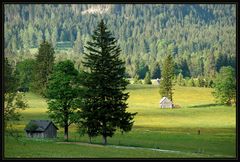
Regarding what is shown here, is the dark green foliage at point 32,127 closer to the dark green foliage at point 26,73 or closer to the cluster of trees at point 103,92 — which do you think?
the cluster of trees at point 103,92

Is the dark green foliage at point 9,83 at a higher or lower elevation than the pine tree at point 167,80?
lower

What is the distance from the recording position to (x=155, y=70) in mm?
197250

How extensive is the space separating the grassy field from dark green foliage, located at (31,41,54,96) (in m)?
2.69

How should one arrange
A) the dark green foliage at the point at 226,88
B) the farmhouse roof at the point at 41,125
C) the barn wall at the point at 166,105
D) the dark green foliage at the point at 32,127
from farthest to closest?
1. the barn wall at the point at 166,105
2. the dark green foliage at the point at 226,88
3. the farmhouse roof at the point at 41,125
4. the dark green foliage at the point at 32,127

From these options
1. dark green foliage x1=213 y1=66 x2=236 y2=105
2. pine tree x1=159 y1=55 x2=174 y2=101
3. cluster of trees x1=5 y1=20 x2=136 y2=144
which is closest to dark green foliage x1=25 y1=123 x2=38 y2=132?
cluster of trees x1=5 y1=20 x2=136 y2=144

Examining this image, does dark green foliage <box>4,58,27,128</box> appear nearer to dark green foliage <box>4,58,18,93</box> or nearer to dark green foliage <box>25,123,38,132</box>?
dark green foliage <box>4,58,18,93</box>

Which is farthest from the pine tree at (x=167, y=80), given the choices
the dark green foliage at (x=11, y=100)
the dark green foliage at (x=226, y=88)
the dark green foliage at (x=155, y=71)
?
the dark green foliage at (x=155, y=71)

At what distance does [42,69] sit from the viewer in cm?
11175

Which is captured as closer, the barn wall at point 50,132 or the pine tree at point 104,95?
the pine tree at point 104,95

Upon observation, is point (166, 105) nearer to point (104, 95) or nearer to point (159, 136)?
point (159, 136)

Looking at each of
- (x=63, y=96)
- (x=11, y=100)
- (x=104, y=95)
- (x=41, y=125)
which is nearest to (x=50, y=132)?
(x=41, y=125)

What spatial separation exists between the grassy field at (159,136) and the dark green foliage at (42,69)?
2.69m

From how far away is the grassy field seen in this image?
1694 inches

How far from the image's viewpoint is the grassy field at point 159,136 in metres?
43.0
